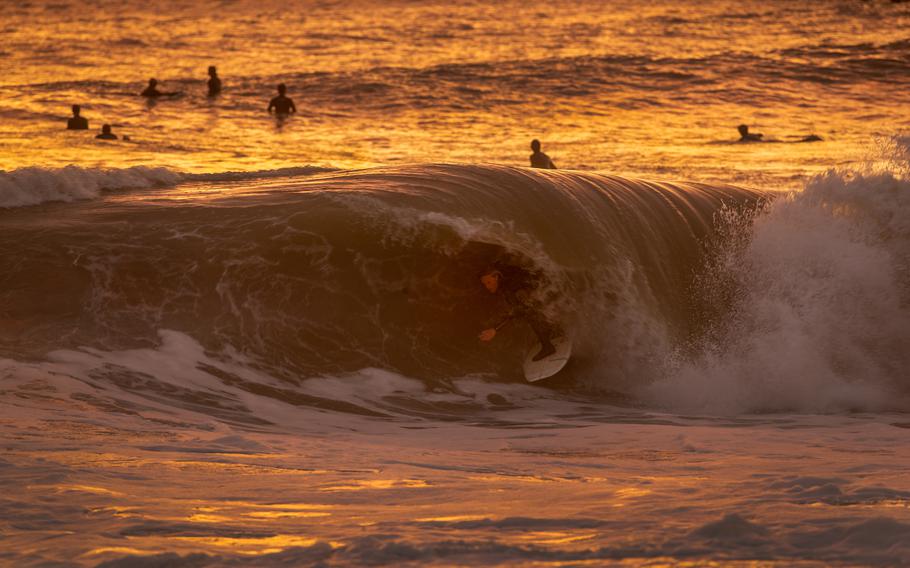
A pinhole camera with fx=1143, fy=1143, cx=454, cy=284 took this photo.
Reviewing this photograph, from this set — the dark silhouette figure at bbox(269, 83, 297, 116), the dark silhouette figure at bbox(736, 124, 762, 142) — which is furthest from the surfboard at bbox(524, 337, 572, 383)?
the dark silhouette figure at bbox(269, 83, 297, 116)

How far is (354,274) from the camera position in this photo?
9.12 m

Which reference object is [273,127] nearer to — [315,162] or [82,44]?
[315,162]

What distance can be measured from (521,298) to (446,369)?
82 cm

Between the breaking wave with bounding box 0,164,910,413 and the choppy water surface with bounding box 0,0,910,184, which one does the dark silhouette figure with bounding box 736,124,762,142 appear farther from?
the breaking wave with bounding box 0,164,910,413

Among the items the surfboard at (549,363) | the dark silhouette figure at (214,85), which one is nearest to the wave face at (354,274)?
the surfboard at (549,363)

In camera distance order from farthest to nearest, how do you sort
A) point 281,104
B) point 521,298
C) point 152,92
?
point 152,92 < point 281,104 < point 521,298

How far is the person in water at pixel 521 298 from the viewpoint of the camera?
28.6ft

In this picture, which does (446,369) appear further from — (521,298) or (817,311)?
(817,311)

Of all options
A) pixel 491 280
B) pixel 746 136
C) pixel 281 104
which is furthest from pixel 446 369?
pixel 281 104

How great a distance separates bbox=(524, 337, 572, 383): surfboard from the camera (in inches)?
340

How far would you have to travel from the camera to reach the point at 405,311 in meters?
9.03

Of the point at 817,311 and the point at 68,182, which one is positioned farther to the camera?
the point at 68,182

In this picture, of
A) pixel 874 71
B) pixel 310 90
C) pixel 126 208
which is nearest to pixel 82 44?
pixel 310 90

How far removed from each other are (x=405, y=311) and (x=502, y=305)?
0.77m
